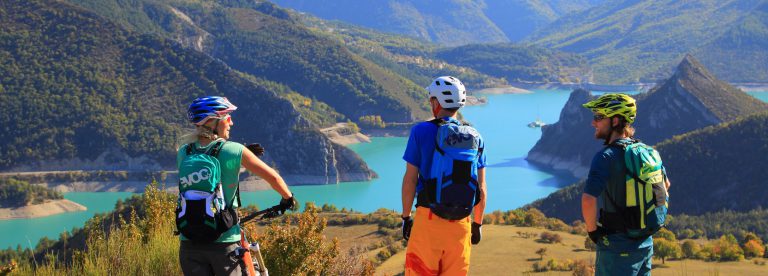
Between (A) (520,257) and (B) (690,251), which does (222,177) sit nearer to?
(B) (690,251)

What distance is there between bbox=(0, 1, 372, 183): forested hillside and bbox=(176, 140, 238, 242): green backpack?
107864 millimetres

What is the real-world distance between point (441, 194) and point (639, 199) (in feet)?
4.85

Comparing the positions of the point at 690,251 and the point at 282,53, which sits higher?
the point at 282,53

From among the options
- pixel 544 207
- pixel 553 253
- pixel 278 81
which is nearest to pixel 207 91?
pixel 278 81

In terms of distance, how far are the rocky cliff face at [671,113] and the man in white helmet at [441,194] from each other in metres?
113

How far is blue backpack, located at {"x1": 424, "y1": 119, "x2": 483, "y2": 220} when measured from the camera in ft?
23.2

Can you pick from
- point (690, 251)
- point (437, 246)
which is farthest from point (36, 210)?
point (437, 246)

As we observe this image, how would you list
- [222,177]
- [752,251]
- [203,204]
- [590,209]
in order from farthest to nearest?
[752,251] → [590,209] → [222,177] → [203,204]

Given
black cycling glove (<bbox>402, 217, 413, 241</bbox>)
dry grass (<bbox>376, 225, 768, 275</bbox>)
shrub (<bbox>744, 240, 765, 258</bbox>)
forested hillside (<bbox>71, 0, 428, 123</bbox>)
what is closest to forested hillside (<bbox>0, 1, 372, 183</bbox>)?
forested hillside (<bbox>71, 0, 428, 123</bbox>)

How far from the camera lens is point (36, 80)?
12662 cm

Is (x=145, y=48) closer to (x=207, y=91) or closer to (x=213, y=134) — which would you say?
(x=207, y=91)

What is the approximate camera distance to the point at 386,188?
111625 millimetres

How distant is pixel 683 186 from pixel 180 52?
8170cm

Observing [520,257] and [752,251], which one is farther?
[520,257]
